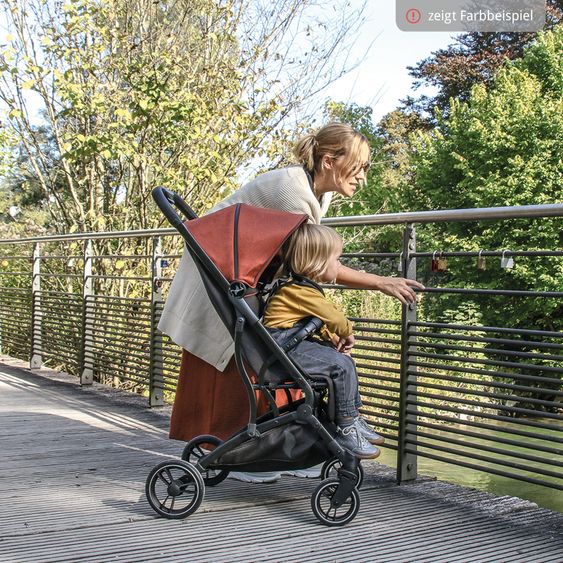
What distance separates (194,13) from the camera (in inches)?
385

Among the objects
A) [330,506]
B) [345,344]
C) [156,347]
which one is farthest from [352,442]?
[156,347]

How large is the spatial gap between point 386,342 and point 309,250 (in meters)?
1.10

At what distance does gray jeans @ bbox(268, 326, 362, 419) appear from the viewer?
3020 millimetres

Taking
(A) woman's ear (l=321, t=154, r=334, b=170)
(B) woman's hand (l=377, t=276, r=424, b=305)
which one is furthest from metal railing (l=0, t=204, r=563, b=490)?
(A) woman's ear (l=321, t=154, r=334, b=170)

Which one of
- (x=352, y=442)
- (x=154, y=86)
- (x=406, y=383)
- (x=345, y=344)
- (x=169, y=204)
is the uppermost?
(x=154, y=86)

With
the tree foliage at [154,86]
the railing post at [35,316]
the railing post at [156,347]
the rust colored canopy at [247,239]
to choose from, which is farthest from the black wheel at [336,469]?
the tree foliage at [154,86]

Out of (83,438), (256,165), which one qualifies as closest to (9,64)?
(256,165)

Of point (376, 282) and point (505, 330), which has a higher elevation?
point (376, 282)

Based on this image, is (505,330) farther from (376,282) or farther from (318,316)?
(318,316)

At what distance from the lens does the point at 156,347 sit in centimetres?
589

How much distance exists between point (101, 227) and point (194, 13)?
2665 mm

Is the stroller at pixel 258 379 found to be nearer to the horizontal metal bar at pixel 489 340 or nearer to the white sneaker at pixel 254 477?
the white sneaker at pixel 254 477

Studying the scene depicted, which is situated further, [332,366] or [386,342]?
[386,342]

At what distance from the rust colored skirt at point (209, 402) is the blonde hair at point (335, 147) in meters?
0.86
